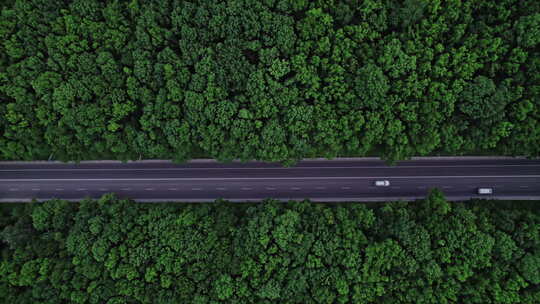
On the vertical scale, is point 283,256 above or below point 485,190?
below

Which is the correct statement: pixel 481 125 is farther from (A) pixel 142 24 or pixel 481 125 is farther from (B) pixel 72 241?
(B) pixel 72 241

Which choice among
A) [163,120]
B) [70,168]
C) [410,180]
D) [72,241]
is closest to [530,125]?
[410,180]

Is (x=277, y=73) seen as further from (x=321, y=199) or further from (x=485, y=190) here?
(x=485, y=190)

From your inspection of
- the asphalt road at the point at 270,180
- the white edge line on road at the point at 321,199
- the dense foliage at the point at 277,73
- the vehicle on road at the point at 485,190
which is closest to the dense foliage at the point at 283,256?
the vehicle on road at the point at 485,190

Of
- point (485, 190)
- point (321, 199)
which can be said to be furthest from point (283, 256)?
point (485, 190)

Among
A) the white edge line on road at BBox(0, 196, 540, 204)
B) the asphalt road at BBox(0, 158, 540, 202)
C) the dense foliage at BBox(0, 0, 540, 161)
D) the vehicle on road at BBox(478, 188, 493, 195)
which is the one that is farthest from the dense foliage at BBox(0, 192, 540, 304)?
the dense foliage at BBox(0, 0, 540, 161)

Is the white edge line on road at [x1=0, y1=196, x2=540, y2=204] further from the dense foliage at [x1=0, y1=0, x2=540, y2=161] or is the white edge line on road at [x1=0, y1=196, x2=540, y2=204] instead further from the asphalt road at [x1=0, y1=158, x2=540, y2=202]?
the dense foliage at [x1=0, y1=0, x2=540, y2=161]
